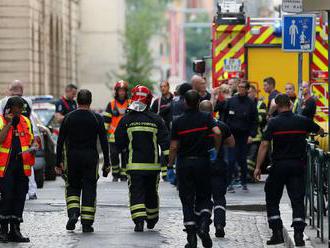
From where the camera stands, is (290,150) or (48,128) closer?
(290,150)

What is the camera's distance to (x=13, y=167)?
622 inches

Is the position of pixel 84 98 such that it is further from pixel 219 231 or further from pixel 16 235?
pixel 219 231

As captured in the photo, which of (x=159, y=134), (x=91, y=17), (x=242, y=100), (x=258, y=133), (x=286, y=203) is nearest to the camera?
(x=159, y=134)

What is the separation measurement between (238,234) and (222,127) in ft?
6.05

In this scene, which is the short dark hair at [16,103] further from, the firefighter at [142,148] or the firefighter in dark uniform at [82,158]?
the firefighter at [142,148]

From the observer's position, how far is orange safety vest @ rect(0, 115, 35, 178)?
15.8m

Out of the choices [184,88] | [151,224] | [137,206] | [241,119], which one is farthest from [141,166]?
[241,119]

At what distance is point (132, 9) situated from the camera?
4788 inches

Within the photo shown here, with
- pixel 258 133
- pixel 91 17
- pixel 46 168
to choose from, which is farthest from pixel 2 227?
pixel 91 17

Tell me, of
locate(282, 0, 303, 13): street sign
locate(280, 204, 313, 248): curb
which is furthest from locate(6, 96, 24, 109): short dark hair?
locate(282, 0, 303, 13): street sign

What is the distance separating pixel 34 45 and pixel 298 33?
Result: 922 inches

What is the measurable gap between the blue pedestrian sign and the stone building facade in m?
21.9

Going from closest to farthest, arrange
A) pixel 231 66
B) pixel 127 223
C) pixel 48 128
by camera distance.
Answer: pixel 127 223
pixel 231 66
pixel 48 128

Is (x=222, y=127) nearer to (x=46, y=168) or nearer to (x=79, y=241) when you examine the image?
(x=79, y=241)
